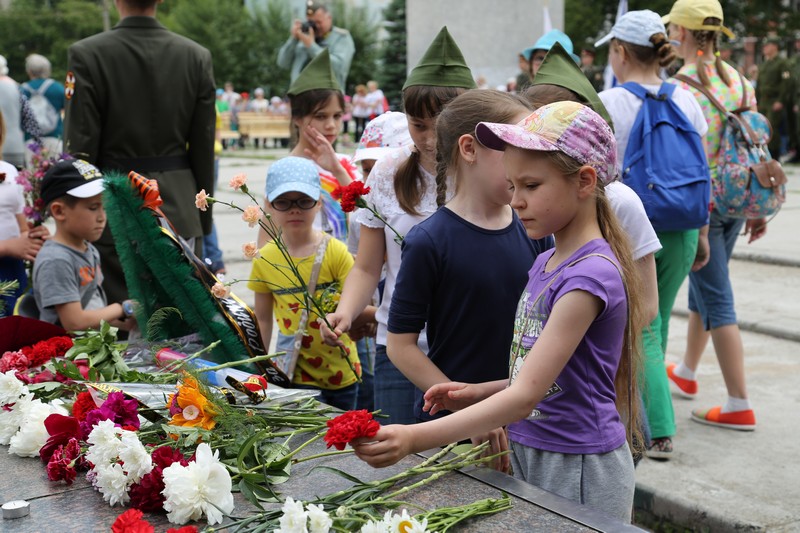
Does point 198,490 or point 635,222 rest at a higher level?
point 635,222

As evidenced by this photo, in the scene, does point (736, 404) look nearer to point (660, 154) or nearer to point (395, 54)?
point (660, 154)

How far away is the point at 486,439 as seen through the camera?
2.57 meters

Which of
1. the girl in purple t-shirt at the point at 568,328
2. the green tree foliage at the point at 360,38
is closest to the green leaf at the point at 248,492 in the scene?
the girl in purple t-shirt at the point at 568,328

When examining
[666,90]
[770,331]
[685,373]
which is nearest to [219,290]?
[666,90]

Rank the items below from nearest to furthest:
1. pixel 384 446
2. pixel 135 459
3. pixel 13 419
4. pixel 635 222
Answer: pixel 384 446, pixel 135 459, pixel 13 419, pixel 635 222

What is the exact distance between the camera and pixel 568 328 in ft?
7.42

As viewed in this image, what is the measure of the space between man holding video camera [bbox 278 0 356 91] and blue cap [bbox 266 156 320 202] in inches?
166

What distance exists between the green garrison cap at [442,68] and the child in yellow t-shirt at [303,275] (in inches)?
29.9

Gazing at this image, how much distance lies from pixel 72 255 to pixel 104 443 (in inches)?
87.8

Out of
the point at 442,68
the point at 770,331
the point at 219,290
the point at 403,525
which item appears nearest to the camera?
the point at 403,525

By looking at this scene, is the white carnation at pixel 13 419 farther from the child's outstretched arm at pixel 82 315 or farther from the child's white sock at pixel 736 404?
the child's white sock at pixel 736 404

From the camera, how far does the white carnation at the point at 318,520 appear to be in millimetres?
1965

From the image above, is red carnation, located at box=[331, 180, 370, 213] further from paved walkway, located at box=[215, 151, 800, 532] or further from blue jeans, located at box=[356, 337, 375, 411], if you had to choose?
paved walkway, located at box=[215, 151, 800, 532]

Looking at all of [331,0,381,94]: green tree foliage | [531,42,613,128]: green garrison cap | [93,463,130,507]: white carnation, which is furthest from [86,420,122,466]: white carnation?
[331,0,381,94]: green tree foliage
